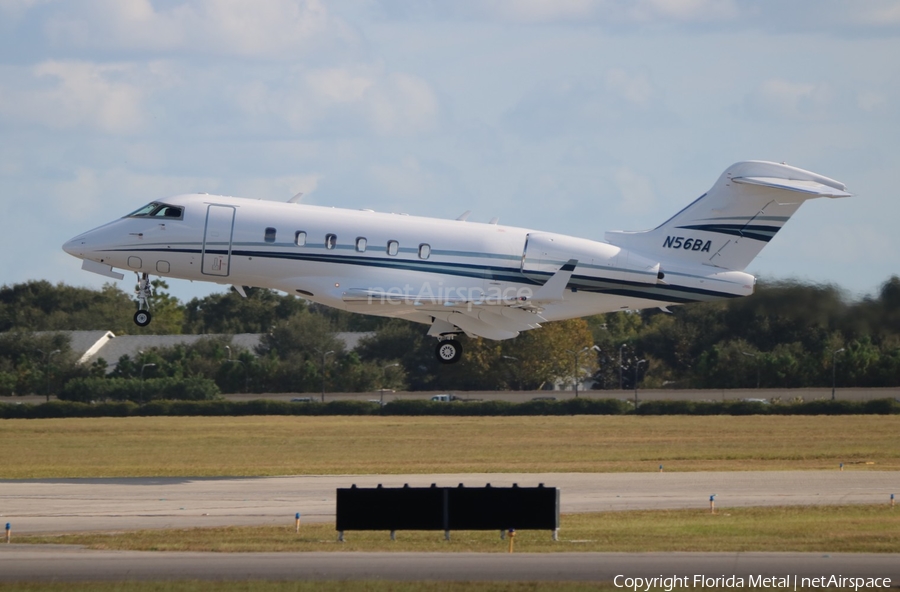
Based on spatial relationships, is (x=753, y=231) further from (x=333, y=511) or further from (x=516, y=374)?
(x=516, y=374)

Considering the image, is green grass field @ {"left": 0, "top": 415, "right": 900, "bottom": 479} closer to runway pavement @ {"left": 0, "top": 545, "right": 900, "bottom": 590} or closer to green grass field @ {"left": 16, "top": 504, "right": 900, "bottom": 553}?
green grass field @ {"left": 16, "top": 504, "right": 900, "bottom": 553}

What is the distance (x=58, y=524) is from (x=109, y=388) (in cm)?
5237

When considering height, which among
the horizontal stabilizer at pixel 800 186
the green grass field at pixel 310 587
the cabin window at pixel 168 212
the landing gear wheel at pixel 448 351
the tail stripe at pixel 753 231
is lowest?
the green grass field at pixel 310 587

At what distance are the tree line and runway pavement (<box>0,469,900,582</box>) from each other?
53.1 ft

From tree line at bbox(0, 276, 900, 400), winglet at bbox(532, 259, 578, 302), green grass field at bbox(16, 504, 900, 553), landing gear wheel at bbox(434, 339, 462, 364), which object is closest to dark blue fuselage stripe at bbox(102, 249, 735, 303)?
winglet at bbox(532, 259, 578, 302)

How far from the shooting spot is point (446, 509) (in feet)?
78.2

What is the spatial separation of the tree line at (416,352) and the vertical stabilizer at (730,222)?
12648 millimetres

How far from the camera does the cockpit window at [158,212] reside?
3519 cm

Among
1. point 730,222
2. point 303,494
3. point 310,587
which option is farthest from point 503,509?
point 730,222

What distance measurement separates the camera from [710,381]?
7200 cm

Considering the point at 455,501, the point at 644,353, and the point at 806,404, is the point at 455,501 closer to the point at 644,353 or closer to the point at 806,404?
the point at 806,404

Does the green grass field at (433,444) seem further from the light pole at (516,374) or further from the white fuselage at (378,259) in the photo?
the light pole at (516,374)

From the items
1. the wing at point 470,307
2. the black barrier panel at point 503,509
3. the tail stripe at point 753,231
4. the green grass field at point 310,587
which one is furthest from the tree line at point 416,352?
the green grass field at point 310,587

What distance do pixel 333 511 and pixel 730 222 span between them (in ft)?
49.7
